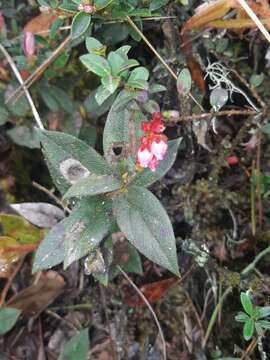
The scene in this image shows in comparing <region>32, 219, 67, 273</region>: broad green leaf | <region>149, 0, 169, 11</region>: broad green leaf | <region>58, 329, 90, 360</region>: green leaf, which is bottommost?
<region>58, 329, 90, 360</region>: green leaf

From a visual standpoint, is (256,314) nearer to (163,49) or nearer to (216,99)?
(216,99)

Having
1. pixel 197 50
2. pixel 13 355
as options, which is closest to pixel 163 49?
pixel 197 50

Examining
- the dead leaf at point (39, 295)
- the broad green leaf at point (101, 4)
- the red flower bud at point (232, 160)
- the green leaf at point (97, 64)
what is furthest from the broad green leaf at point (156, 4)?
the dead leaf at point (39, 295)

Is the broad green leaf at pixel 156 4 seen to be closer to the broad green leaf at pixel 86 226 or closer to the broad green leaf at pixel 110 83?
the broad green leaf at pixel 110 83

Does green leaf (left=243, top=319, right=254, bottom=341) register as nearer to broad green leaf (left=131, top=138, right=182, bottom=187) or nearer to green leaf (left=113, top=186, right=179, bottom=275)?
green leaf (left=113, top=186, right=179, bottom=275)

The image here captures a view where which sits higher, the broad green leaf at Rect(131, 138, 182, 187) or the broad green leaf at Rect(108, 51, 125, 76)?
the broad green leaf at Rect(108, 51, 125, 76)

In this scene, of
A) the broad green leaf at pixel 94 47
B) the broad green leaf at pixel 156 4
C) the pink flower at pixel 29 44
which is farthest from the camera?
the pink flower at pixel 29 44

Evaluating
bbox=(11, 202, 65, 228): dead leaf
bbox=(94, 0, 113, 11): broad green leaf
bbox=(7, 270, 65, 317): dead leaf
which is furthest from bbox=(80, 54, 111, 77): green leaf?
bbox=(7, 270, 65, 317): dead leaf
